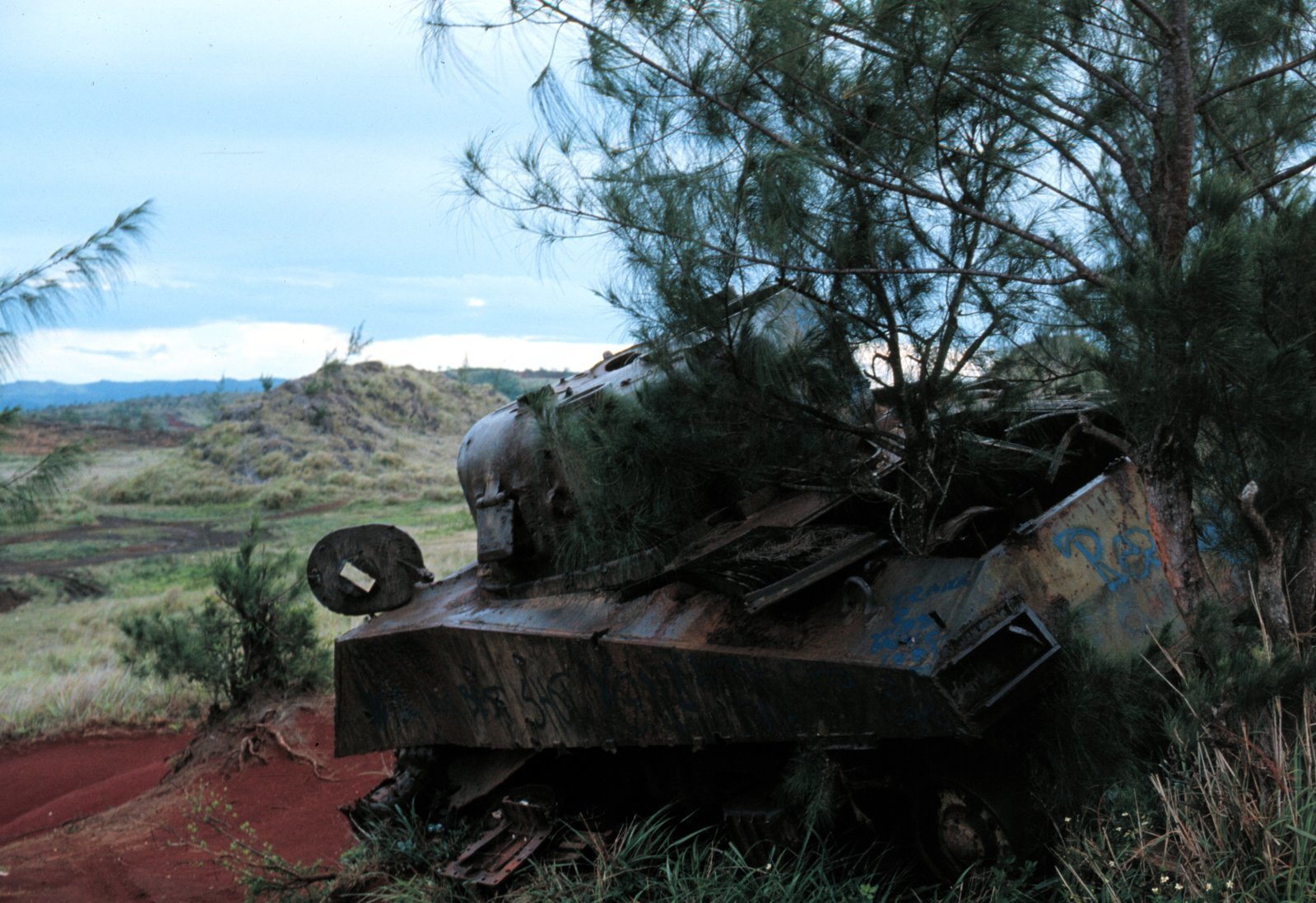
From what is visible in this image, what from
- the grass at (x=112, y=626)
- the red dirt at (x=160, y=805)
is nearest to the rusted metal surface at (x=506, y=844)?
the red dirt at (x=160, y=805)

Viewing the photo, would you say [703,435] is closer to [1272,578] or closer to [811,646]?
[811,646]

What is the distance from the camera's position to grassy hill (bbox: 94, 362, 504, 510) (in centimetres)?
2595

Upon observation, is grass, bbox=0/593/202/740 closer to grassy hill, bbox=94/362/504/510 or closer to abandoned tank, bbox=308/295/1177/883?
abandoned tank, bbox=308/295/1177/883

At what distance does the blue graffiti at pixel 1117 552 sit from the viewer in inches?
193

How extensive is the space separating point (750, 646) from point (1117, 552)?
1595 mm

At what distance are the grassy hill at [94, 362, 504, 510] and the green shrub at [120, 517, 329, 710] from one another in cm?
1369

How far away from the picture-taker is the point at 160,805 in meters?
9.31

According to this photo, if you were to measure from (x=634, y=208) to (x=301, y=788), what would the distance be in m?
6.65

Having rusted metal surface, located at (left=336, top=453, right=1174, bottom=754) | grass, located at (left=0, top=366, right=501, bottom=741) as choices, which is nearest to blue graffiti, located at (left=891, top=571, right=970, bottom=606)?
rusted metal surface, located at (left=336, top=453, right=1174, bottom=754)

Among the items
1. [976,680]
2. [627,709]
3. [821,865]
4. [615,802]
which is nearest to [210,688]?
[615,802]

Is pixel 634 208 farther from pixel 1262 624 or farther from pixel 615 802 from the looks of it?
pixel 615 802

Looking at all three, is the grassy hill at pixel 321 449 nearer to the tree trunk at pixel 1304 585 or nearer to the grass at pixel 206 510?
the grass at pixel 206 510

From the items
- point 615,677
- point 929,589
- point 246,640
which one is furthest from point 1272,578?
point 246,640

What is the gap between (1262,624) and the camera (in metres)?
4.37
